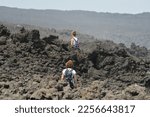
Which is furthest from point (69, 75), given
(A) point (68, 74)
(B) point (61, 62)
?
(B) point (61, 62)

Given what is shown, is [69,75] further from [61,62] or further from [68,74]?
[61,62]

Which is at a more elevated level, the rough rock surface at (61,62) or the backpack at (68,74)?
the backpack at (68,74)

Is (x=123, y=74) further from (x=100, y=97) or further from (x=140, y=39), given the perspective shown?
(x=140, y=39)

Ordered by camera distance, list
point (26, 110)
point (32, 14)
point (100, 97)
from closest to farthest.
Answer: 1. point (26, 110)
2. point (100, 97)
3. point (32, 14)

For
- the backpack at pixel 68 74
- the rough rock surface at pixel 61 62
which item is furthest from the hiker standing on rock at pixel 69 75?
the rough rock surface at pixel 61 62

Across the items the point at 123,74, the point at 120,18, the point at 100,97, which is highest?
the point at 100,97

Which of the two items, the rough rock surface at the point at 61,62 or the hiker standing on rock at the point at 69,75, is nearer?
the hiker standing on rock at the point at 69,75

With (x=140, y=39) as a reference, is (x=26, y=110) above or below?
above

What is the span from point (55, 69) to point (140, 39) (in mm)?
57612

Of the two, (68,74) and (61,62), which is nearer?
(68,74)

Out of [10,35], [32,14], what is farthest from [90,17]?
[10,35]

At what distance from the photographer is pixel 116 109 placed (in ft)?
28.5

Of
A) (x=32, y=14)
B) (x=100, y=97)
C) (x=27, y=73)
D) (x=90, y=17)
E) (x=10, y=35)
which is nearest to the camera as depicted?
(x=100, y=97)

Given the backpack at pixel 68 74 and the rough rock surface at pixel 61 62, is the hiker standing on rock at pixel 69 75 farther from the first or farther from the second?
the rough rock surface at pixel 61 62
